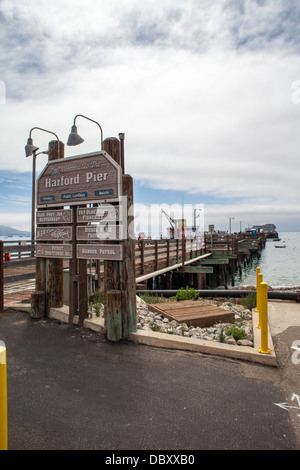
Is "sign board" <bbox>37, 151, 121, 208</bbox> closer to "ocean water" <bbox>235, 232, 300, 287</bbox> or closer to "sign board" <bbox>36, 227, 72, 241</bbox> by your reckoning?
"sign board" <bbox>36, 227, 72, 241</bbox>

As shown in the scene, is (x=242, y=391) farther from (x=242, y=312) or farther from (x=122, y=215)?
(x=242, y=312)

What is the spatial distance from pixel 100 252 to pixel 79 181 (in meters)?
1.45

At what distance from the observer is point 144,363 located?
420 cm

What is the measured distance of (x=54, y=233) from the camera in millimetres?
6262

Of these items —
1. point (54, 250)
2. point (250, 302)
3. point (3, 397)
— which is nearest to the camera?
point (3, 397)

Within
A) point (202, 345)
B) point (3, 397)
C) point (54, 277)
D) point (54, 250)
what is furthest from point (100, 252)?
point (3, 397)

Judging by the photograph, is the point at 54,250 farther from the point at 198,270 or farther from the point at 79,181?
the point at 198,270

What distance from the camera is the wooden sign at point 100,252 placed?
16.9 feet

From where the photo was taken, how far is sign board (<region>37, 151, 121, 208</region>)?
207 inches

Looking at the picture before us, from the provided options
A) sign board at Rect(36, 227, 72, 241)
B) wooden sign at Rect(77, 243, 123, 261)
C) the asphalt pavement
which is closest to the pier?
sign board at Rect(36, 227, 72, 241)

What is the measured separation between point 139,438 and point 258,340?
9.80ft

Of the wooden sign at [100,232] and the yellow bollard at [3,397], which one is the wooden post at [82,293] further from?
the yellow bollard at [3,397]
